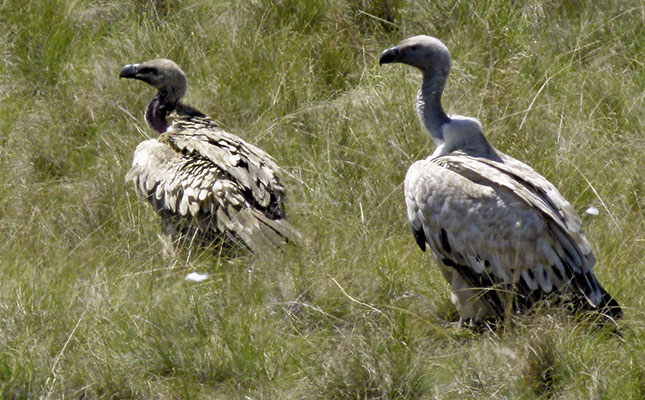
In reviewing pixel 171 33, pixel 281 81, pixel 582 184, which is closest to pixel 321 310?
pixel 582 184

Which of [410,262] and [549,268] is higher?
[549,268]

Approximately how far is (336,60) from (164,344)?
3.50 metres

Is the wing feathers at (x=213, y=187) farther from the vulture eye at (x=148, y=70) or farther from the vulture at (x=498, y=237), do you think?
the vulture at (x=498, y=237)

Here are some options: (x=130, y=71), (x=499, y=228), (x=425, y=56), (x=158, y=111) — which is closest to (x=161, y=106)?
(x=158, y=111)

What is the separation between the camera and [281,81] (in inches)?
308

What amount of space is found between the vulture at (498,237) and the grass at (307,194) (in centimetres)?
18

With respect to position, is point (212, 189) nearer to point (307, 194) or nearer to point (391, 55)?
point (307, 194)

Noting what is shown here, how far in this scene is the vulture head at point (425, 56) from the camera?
6.60m

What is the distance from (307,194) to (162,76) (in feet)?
4.20

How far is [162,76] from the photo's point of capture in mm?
7395

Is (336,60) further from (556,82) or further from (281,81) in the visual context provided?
(556,82)

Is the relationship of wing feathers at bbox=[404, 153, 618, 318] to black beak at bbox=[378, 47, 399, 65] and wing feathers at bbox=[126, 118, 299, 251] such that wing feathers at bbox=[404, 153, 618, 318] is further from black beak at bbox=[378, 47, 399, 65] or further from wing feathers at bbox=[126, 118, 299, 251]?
black beak at bbox=[378, 47, 399, 65]

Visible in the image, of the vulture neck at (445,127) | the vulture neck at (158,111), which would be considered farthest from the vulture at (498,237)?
the vulture neck at (158,111)

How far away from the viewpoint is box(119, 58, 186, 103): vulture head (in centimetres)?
740
